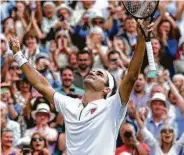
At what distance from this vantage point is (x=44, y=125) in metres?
12.0

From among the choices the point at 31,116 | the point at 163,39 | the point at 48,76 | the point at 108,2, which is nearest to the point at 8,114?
the point at 31,116

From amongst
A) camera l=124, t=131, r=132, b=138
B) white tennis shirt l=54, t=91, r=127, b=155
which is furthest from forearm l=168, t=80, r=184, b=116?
white tennis shirt l=54, t=91, r=127, b=155

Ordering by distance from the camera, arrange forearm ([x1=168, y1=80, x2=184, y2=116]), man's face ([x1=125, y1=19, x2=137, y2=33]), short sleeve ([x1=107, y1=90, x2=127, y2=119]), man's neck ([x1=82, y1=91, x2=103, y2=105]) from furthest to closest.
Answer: man's face ([x1=125, y1=19, x2=137, y2=33]) < forearm ([x1=168, y1=80, x2=184, y2=116]) < man's neck ([x1=82, y1=91, x2=103, y2=105]) < short sleeve ([x1=107, y1=90, x2=127, y2=119])

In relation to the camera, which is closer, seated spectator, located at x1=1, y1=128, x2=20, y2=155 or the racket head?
the racket head

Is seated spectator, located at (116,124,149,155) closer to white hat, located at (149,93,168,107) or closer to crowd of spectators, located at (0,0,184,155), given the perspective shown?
crowd of spectators, located at (0,0,184,155)

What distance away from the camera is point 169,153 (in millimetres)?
10742

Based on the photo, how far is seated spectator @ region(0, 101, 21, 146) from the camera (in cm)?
1194

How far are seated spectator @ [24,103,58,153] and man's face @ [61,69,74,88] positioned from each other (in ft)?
3.29

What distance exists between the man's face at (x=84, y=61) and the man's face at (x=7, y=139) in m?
2.72

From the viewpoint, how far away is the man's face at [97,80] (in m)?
7.73

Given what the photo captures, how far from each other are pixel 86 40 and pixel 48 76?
1628mm

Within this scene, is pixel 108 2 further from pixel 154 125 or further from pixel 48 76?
pixel 154 125

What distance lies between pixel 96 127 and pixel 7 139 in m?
4.15

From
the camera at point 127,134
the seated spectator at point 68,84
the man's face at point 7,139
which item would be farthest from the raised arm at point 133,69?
the seated spectator at point 68,84
